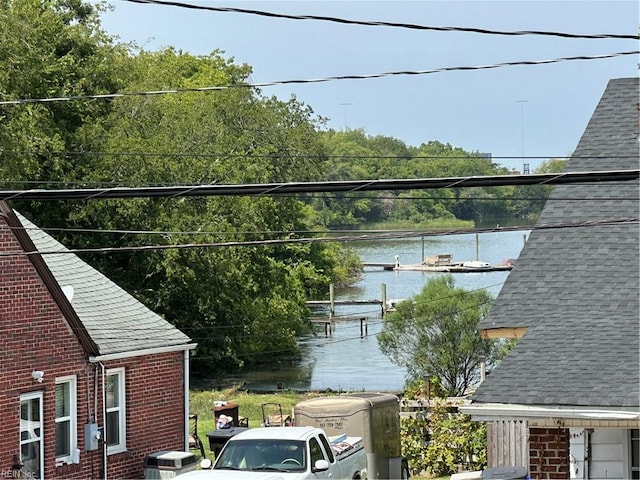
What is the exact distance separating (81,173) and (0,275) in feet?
96.2

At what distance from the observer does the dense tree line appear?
1844 inches

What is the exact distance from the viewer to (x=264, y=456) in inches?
679

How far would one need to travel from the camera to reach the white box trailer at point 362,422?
24453 millimetres

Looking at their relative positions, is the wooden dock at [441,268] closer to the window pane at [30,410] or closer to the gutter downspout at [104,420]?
the gutter downspout at [104,420]

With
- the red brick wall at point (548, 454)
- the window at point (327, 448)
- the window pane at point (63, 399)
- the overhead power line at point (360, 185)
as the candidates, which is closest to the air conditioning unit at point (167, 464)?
the window pane at point (63, 399)

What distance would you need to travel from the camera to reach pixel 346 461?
61.6 ft

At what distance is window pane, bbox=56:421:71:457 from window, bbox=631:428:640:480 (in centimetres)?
1129

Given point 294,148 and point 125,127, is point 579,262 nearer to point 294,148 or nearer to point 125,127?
point 125,127

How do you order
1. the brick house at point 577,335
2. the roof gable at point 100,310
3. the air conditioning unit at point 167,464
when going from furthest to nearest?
the roof gable at point 100,310 < the air conditioning unit at point 167,464 < the brick house at point 577,335

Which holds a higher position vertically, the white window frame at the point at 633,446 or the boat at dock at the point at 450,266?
the boat at dock at the point at 450,266

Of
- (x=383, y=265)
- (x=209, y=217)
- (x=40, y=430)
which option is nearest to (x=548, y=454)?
(x=40, y=430)

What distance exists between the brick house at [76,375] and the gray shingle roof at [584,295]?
9.32m

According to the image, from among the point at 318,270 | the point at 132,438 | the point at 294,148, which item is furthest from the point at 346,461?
the point at 318,270

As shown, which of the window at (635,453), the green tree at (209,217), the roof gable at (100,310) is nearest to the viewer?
the window at (635,453)
